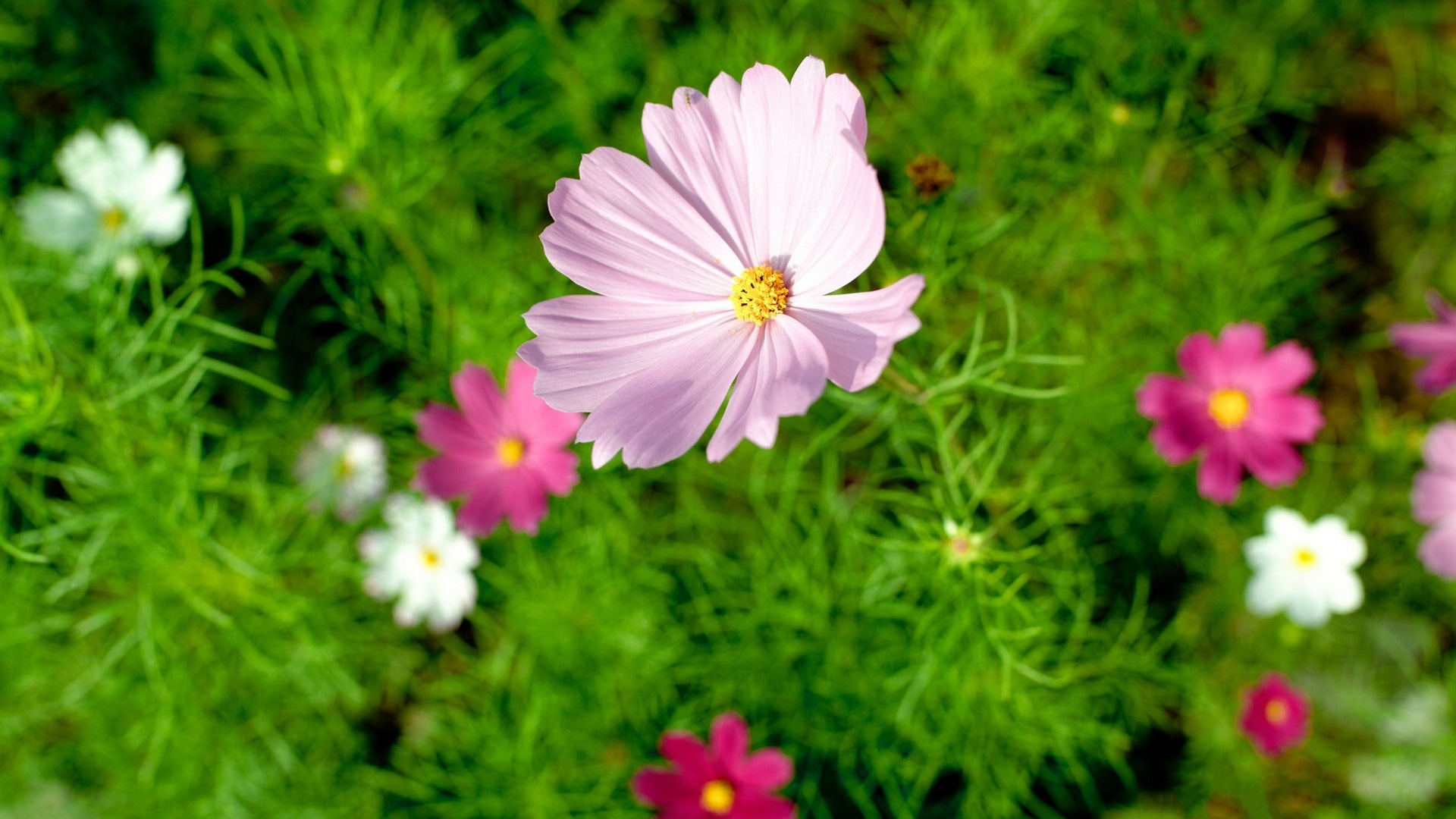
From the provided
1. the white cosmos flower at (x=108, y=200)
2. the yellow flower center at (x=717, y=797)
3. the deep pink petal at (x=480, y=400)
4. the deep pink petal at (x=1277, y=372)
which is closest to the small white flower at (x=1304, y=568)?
the deep pink petal at (x=1277, y=372)

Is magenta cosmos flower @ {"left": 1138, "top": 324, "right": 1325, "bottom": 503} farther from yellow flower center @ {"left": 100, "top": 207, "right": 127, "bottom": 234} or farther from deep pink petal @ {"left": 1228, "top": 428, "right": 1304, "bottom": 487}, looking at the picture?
yellow flower center @ {"left": 100, "top": 207, "right": 127, "bottom": 234}

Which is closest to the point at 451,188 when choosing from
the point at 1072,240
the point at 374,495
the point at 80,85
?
the point at 374,495

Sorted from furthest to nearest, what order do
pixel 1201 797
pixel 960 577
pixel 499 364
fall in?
pixel 1201 797 < pixel 499 364 < pixel 960 577

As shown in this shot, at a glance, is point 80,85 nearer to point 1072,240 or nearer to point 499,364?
point 499,364

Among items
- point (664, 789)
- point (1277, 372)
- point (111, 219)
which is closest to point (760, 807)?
point (664, 789)

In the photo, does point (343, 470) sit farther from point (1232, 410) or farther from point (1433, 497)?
point (1433, 497)

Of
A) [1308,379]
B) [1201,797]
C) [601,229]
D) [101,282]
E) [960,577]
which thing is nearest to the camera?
[601,229]
